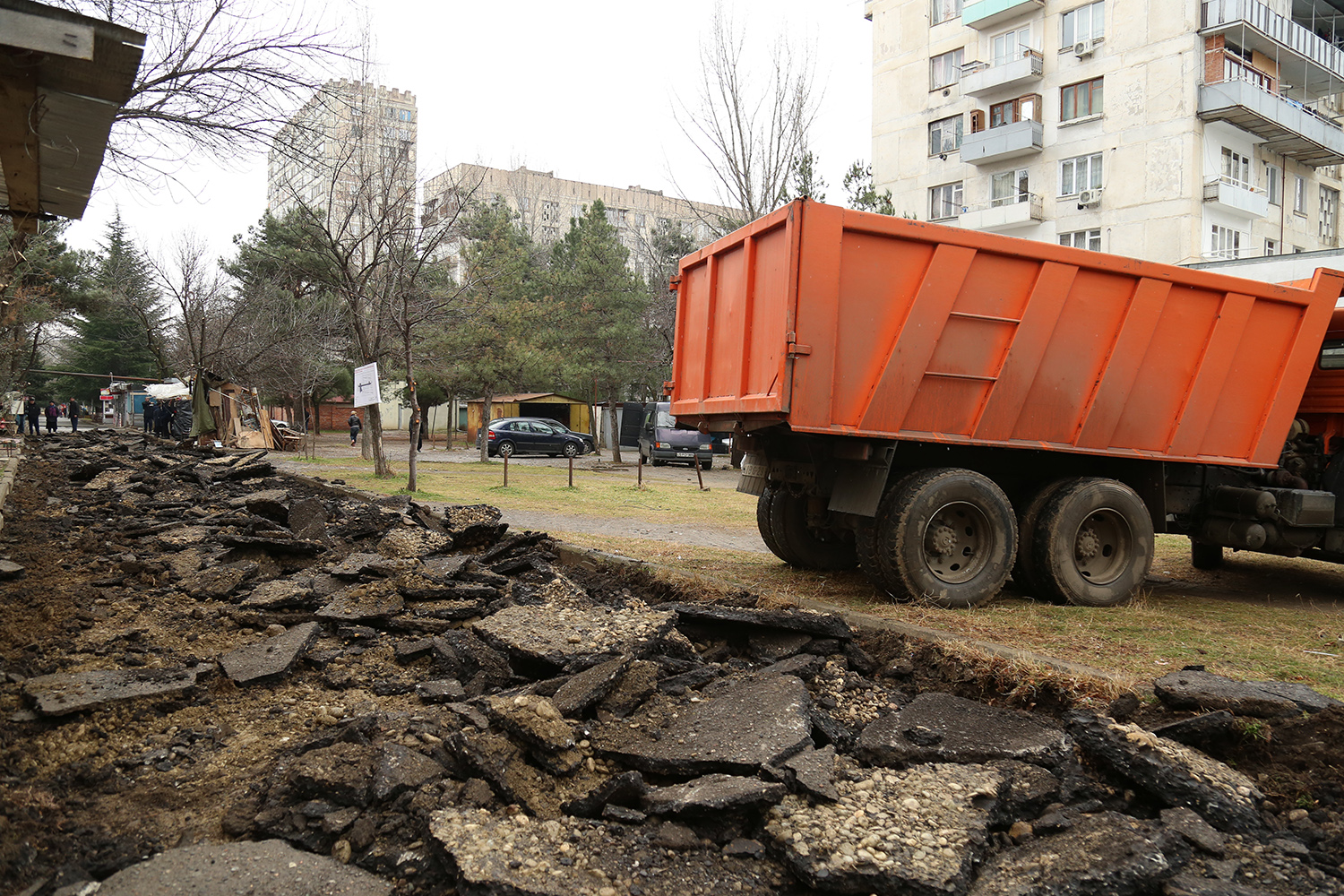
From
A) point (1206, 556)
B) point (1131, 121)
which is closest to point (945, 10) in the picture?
point (1131, 121)

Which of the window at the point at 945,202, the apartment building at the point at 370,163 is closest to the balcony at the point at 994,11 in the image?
the window at the point at 945,202

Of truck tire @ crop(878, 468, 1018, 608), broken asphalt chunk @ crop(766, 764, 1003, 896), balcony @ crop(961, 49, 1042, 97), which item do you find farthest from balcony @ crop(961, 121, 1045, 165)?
broken asphalt chunk @ crop(766, 764, 1003, 896)

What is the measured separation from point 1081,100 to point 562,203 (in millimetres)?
57677

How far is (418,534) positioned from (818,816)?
5.65m

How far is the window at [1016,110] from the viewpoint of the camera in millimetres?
30734

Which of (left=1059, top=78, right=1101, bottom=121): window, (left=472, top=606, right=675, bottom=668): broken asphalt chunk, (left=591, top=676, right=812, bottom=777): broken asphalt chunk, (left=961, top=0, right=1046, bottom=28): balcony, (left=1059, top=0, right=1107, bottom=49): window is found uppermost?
(left=961, top=0, right=1046, bottom=28): balcony

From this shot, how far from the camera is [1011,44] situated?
31.8m

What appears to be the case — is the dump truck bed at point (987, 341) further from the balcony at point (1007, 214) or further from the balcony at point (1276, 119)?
the balcony at point (1007, 214)

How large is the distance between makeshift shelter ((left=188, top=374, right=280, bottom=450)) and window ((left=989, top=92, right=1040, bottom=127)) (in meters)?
27.5

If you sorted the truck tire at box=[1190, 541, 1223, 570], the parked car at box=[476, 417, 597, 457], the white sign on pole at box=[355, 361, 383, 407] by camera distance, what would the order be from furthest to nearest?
the parked car at box=[476, 417, 597, 457], the white sign on pole at box=[355, 361, 383, 407], the truck tire at box=[1190, 541, 1223, 570]

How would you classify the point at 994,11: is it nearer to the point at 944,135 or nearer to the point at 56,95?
the point at 944,135

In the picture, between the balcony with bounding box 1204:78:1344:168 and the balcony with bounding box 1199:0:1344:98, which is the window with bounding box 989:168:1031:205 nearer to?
the balcony with bounding box 1204:78:1344:168

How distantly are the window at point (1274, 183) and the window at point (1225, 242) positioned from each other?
2451 mm

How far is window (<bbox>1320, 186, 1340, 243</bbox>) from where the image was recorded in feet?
107
